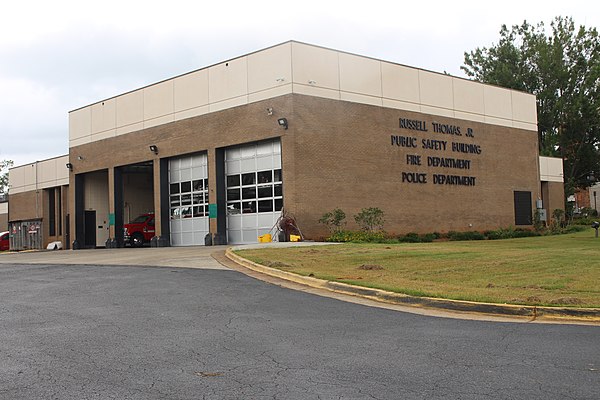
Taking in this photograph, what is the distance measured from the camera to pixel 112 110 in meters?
39.2

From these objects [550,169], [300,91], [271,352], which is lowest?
[271,352]

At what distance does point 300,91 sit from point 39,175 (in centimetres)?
3016

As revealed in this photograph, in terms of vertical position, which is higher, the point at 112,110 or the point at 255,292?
the point at 112,110

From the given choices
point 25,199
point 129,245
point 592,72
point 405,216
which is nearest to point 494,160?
point 405,216

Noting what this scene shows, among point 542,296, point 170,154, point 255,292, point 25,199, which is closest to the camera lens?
point 542,296

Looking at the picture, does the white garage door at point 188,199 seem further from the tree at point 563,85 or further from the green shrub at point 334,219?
the tree at point 563,85

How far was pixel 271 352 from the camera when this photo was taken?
23.7ft

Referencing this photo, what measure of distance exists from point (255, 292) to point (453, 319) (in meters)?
4.17

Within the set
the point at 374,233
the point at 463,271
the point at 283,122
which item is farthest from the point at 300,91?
the point at 463,271

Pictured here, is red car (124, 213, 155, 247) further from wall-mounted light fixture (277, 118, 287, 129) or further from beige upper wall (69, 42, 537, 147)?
wall-mounted light fixture (277, 118, 287, 129)

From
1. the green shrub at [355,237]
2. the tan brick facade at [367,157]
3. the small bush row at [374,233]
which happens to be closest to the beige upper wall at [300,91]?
the tan brick facade at [367,157]

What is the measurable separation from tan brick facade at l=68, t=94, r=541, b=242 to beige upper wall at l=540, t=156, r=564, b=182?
6.06 m

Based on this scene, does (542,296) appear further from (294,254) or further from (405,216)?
(405,216)

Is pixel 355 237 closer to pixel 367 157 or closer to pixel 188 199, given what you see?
pixel 367 157
